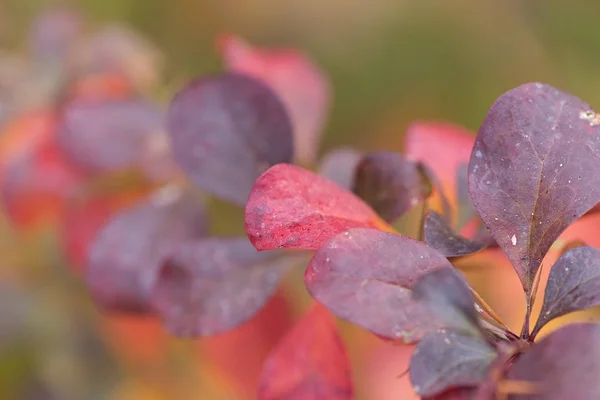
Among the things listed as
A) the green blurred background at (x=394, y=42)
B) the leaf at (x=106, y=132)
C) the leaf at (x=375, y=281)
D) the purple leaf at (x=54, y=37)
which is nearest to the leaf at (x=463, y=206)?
the leaf at (x=375, y=281)

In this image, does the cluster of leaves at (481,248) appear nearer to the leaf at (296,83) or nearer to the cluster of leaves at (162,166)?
the cluster of leaves at (162,166)

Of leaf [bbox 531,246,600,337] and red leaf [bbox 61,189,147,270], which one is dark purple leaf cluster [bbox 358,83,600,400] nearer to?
leaf [bbox 531,246,600,337]

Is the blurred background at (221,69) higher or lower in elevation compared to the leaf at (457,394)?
lower

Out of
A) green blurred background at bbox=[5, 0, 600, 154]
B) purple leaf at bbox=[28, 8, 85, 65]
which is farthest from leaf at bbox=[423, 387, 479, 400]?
green blurred background at bbox=[5, 0, 600, 154]

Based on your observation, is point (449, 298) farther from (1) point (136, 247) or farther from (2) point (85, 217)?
(2) point (85, 217)

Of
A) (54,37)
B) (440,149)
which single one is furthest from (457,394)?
(54,37)
